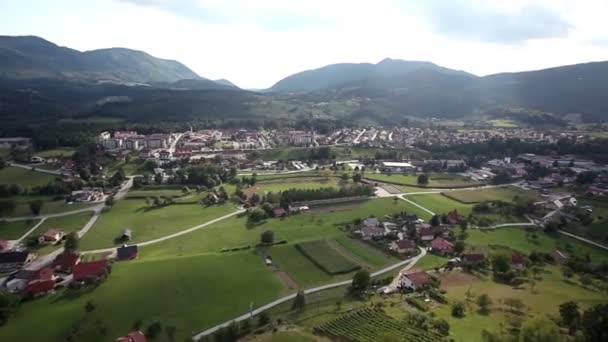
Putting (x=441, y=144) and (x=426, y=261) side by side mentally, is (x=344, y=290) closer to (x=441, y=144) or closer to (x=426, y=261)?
(x=426, y=261)

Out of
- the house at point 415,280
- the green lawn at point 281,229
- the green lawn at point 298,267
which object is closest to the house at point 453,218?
the green lawn at point 281,229

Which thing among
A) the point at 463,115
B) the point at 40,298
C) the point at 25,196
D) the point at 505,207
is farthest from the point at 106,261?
the point at 463,115

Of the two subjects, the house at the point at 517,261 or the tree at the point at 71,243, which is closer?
the house at the point at 517,261

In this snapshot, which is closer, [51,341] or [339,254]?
[51,341]

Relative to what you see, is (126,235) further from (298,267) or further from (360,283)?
(360,283)

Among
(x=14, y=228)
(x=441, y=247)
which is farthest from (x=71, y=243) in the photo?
(x=441, y=247)

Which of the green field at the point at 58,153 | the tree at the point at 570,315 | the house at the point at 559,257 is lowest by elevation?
the house at the point at 559,257

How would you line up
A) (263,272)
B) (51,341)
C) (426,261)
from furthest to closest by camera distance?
(426,261) → (263,272) → (51,341)

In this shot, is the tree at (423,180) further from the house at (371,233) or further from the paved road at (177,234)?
the paved road at (177,234)
